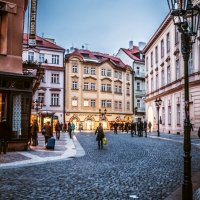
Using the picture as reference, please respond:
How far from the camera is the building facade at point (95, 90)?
58.5 m

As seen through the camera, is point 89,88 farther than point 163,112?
Yes

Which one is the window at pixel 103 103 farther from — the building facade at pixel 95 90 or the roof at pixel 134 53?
the roof at pixel 134 53

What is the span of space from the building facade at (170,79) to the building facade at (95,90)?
46.6 feet

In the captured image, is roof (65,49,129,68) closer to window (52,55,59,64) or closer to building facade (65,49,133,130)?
building facade (65,49,133,130)

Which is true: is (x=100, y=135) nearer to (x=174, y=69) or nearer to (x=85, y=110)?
(x=174, y=69)

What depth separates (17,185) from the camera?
25.9 ft

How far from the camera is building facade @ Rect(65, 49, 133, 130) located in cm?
5850

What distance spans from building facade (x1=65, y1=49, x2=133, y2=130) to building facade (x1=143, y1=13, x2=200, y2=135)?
1421 centimetres

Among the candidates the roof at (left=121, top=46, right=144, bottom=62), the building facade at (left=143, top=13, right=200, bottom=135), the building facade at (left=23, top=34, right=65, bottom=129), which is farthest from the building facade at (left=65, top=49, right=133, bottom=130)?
the building facade at (left=143, top=13, right=200, bottom=135)

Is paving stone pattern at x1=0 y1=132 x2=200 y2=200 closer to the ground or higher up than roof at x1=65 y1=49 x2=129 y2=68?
closer to the ground

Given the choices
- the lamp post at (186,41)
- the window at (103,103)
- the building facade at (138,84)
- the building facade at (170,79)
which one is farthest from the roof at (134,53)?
the lamp post at (186,41)

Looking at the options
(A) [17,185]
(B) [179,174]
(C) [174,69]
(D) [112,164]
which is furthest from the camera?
(C) [174,69]

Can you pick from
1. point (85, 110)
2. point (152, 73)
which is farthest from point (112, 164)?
point (85, 110)

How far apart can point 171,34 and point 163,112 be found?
10.4 m
